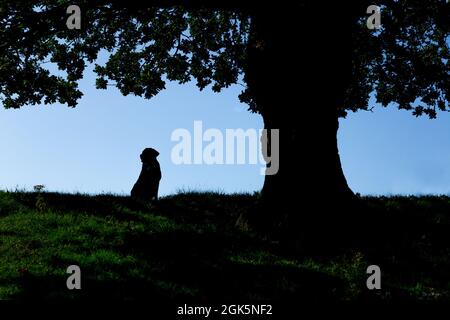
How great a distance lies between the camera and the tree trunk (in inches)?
573

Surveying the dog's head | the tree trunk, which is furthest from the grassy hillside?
the dog's head

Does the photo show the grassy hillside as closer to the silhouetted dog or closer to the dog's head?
the silhouetted dog

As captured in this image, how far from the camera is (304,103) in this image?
1473 centimetres

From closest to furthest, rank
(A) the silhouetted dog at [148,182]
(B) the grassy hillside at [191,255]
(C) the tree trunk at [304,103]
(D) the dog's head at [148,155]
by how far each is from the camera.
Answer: (B) the grassy hillside at [191,255] → (C) the tree trunk at [304,103] → (A) the silhouetted dog at [148,182] → (D) the dog's head at [148,155]

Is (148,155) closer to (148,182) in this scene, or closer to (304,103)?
(148,182)

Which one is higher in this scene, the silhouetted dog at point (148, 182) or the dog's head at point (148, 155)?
the dog's head at point (148, 155)

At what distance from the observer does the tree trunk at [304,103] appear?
14562 mm

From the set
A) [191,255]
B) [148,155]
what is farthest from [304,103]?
[148,155]

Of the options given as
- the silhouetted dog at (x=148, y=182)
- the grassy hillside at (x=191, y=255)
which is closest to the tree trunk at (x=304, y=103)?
the grassy hillside at (x=191, y=255)

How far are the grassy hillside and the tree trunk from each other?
4.46ft

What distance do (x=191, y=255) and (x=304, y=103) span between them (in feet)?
17.4

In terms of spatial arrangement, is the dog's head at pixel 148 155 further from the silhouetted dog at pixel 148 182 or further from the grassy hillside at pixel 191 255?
the grassy hillside at pixel 191 255

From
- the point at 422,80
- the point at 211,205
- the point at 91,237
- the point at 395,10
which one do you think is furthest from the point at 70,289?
the point at 422,80

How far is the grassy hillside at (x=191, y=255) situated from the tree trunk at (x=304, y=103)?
53.6 inches
